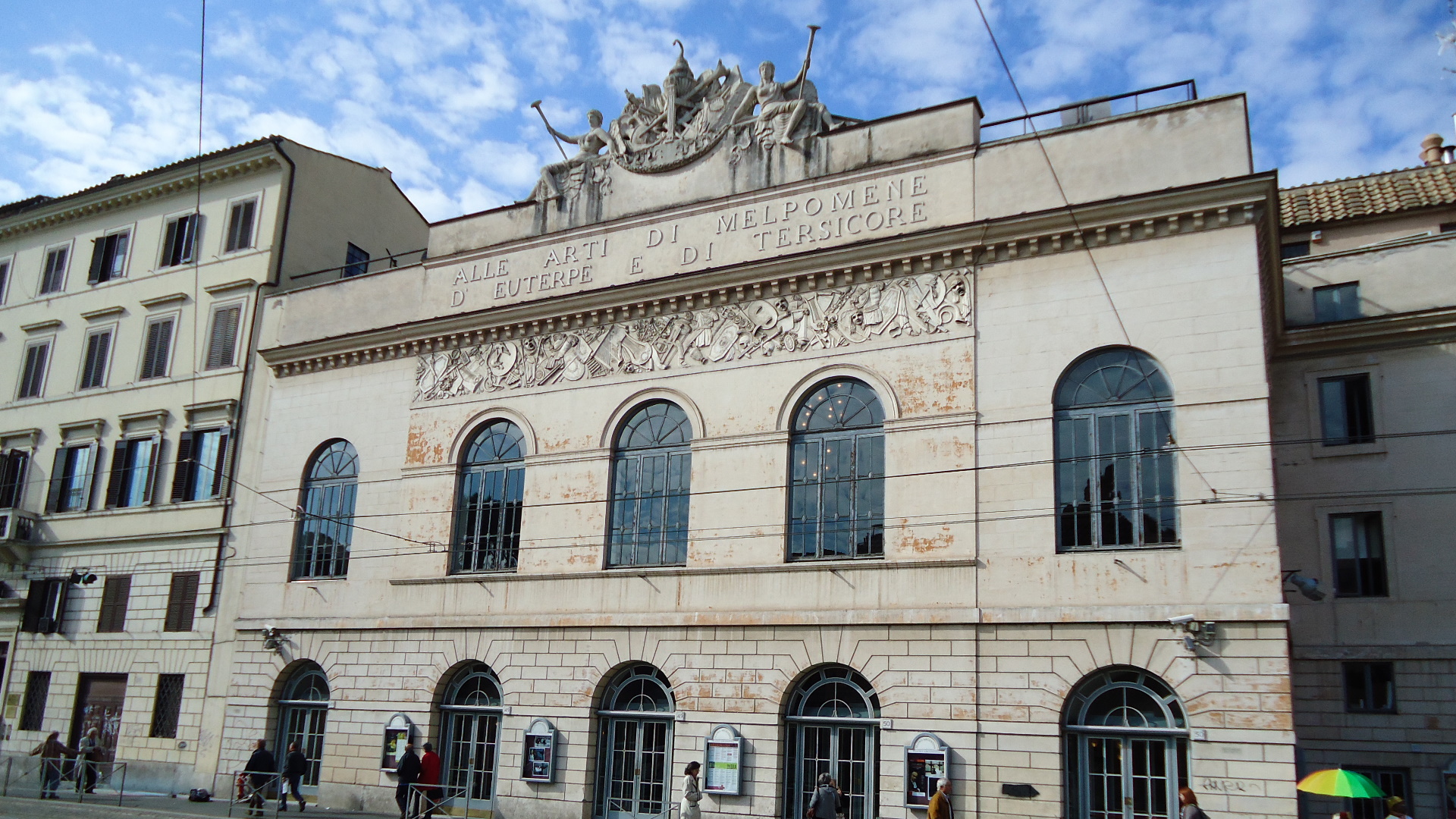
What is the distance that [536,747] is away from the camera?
2125 cm

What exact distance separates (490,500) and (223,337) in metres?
9.77

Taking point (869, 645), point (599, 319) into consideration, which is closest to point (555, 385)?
point (599, 319)

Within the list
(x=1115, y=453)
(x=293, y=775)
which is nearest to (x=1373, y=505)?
(x=1115, y=453)

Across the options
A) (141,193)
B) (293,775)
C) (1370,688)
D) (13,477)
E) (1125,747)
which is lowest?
(293,775)

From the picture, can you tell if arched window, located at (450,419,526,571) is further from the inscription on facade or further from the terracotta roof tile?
the terracotta roof tile

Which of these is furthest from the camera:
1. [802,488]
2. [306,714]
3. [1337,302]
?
[306,714]

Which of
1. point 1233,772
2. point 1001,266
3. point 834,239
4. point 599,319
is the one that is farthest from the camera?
point 599,319

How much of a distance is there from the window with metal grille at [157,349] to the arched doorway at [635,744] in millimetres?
15778

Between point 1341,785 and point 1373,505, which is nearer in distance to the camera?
point 1341,785

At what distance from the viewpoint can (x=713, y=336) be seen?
72.3ft

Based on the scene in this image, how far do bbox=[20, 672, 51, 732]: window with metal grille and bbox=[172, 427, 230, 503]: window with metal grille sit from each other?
5.65 meters

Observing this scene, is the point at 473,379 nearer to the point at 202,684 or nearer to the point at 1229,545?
the point at 202,684

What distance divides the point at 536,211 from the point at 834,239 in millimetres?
7109

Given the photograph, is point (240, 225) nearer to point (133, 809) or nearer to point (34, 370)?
point (34, 370)
